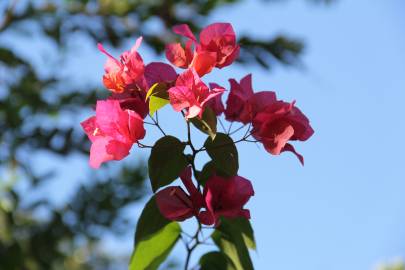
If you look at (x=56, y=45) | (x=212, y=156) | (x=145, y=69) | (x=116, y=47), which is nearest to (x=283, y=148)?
(x=212, y=156)

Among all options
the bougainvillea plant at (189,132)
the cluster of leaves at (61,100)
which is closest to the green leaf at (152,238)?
the bougainvillea plant at (189,132)

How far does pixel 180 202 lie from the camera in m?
0.81

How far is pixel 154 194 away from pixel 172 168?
0.14 feet

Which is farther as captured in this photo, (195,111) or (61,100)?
(61,100)

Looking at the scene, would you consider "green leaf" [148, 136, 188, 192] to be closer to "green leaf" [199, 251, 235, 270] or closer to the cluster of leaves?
"green leaf" [199, 251, 235, 270]

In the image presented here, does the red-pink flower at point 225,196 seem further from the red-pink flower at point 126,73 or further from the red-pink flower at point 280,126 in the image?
the red-pink flower at point 126,73

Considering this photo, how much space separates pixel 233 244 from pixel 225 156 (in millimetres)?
159

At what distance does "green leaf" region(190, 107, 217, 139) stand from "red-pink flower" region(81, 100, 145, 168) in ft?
0.21

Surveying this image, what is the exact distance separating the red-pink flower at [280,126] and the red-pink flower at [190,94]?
72 mm

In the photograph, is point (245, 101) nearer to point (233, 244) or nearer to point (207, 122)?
point (207, 122)

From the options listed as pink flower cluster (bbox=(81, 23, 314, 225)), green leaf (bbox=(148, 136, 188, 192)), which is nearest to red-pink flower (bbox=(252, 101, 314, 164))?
pink flower cluster (bbox=(81, 23, 314, 225))

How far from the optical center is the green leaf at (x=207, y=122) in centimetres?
80

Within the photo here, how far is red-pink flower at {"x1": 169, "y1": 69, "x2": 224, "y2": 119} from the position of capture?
79cm

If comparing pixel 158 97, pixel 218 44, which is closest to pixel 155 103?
pixel 158 97
